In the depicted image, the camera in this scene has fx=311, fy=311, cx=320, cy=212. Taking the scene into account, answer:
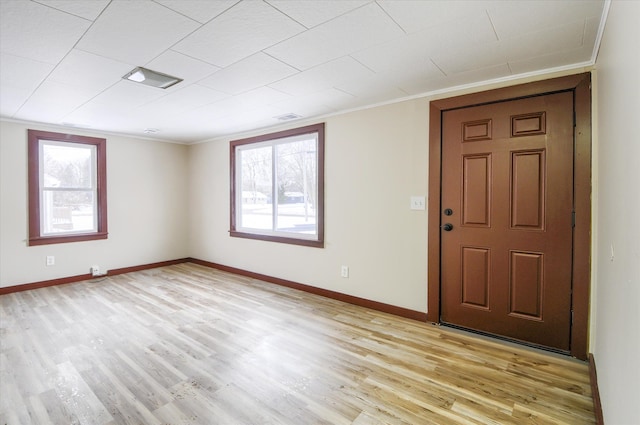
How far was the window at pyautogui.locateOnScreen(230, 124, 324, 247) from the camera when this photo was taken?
168 inches

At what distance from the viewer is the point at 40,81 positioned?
284 cm

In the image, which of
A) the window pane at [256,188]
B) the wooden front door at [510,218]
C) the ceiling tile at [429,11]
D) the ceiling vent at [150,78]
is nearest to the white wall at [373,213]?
the wooden front door at [510,218]

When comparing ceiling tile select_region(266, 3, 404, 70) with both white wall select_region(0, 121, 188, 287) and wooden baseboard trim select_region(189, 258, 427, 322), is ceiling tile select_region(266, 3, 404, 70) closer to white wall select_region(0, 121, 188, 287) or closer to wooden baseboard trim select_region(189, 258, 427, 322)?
wooden baseboard trim select_region(189, 258, 427, 322)

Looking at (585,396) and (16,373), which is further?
(16,373)

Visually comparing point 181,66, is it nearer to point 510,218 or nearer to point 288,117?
point 288,117


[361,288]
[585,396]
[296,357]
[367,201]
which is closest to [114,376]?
[296,357]

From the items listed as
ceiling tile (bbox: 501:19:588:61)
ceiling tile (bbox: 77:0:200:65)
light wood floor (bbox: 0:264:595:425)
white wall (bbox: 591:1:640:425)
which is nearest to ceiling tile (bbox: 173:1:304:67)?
ceiling tile (bbox: 77:0:200:65)

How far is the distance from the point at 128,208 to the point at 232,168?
197 cm

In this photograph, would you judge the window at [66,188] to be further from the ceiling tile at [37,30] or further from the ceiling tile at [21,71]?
the ceiling tile at [37,30]

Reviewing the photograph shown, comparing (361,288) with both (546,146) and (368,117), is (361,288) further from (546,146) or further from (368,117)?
(546,146)

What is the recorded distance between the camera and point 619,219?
1514 mm

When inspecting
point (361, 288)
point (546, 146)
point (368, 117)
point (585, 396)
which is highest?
point (368, 117)

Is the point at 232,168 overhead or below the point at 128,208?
overhead

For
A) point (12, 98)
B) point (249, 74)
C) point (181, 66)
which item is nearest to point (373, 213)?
point (249, 74)
